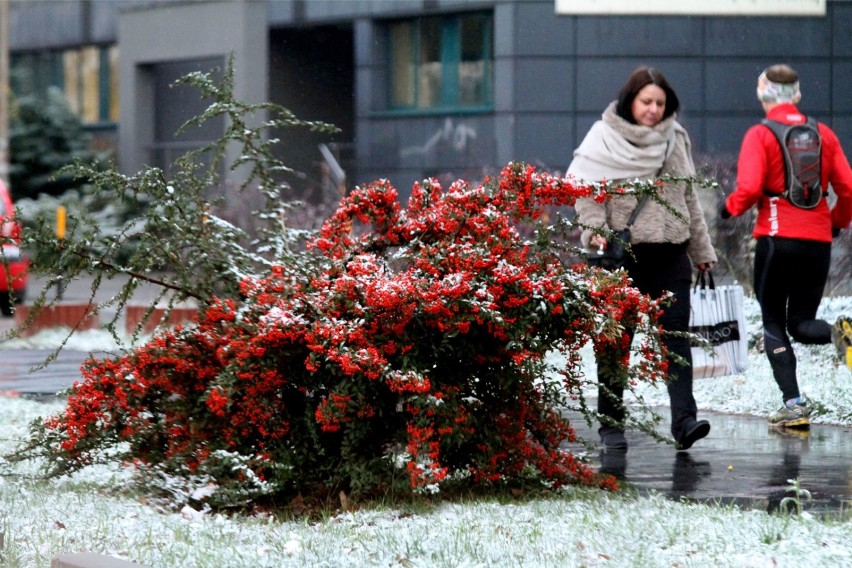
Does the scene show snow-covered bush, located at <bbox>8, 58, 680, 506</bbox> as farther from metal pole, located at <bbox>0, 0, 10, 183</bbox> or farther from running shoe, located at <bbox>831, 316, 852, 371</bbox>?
metal pole, located at <bbox>0, 0, 10, 183</bbox>

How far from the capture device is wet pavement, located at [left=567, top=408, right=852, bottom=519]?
567 cm

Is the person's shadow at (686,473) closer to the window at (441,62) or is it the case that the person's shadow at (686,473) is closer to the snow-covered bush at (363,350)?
the snow-covered bush at (363,350)

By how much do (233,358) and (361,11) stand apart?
25.5 m

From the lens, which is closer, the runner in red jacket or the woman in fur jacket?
the woman in fur jacket

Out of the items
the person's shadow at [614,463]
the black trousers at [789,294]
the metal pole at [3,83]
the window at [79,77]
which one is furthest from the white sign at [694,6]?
the window at [79,77]

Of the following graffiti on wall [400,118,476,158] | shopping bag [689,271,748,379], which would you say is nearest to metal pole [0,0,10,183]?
graffiti on wall [400,118,476,158]

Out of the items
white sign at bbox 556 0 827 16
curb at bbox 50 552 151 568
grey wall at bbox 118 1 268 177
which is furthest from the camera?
grey wall at bbox 118 1 268 177

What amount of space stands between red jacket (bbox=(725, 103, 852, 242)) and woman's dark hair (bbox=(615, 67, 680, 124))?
549 mm

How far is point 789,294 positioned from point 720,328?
1.41 ft

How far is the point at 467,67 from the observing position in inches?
1138

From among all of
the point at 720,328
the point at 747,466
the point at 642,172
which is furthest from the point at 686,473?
the point at 720,328

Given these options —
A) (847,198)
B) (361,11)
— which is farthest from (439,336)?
(361,11)

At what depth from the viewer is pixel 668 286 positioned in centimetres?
720

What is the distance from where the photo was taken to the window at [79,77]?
38562 millimetres
